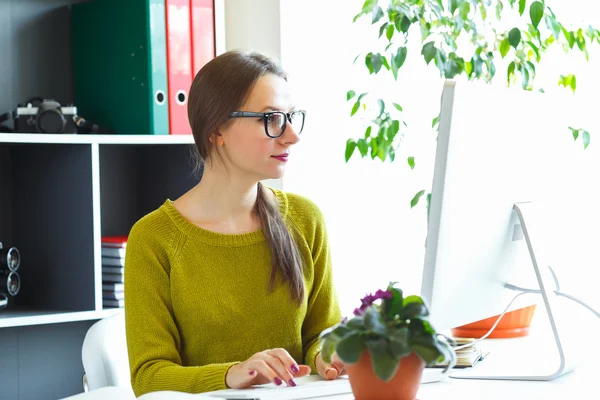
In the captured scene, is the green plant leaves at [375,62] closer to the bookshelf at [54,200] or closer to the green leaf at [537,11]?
the green leaf at [537,11]

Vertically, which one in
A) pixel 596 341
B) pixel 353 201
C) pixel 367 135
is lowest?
pixel 596 341

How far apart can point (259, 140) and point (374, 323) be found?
29.6 inches

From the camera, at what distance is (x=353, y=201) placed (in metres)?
2.88

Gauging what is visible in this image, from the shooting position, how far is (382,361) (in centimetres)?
96

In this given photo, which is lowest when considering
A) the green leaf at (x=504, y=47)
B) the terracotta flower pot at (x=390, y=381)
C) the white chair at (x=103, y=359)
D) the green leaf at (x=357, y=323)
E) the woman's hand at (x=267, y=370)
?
Answer: the white chair at (x=103, y=359)

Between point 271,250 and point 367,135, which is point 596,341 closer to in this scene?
point 271,250

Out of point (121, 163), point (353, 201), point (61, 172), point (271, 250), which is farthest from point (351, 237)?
point (271, 250)

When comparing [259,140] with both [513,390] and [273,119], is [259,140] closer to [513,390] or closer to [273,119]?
[273,119]

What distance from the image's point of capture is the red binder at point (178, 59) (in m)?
2.35

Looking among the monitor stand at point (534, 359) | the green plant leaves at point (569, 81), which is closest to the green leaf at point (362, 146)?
the green plant leaves at point (569, 81)

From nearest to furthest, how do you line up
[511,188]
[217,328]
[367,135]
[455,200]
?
[455,200]
[511,188]
[217,328]
[367,135]

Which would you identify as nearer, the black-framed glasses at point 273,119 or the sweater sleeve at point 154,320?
the sweater sleeve at point 154,320

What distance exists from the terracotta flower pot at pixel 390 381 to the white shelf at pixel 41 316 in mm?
1344

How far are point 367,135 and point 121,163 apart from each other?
0.80 metres
